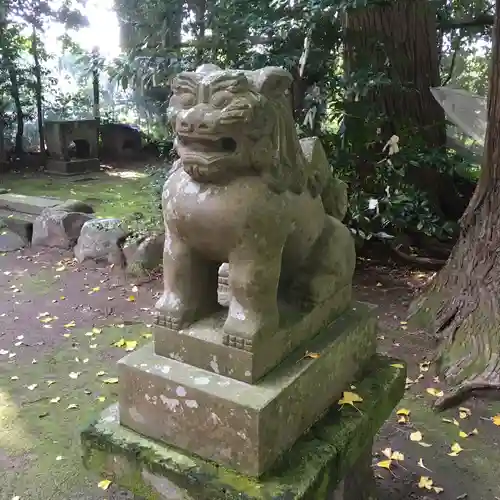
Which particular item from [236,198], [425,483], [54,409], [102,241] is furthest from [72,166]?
[236,198]

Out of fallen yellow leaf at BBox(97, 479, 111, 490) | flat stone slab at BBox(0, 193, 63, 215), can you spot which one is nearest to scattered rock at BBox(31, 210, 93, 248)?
flat stone slab at BBox(0, 193, 63, 215)

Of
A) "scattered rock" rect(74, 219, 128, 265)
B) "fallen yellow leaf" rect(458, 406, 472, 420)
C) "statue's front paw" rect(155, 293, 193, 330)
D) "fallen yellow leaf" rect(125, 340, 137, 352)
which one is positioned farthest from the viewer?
"scattered rock" rect(74, 219, 128, 265)

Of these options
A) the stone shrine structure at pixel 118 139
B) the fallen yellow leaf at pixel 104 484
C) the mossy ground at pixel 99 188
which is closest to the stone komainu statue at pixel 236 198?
the fallen yellow leaf at pixel 104 484

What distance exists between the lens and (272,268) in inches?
60.9

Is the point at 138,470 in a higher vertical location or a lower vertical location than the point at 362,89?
lower

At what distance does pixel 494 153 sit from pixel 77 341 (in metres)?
2.98

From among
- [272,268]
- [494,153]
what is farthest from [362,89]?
[272,268]

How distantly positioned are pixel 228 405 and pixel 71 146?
34.4 ft

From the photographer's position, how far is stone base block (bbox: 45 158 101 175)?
1052 centimetres

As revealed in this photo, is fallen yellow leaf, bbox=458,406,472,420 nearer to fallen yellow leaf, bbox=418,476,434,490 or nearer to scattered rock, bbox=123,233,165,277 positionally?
fallen yellow leaf, bbox=418,476,434,490

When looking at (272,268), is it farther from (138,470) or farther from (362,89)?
(362,89)

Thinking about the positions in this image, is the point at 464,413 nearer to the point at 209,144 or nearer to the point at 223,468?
the point at 223,468

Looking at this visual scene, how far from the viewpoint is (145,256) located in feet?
16.6

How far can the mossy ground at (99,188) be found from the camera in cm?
792
